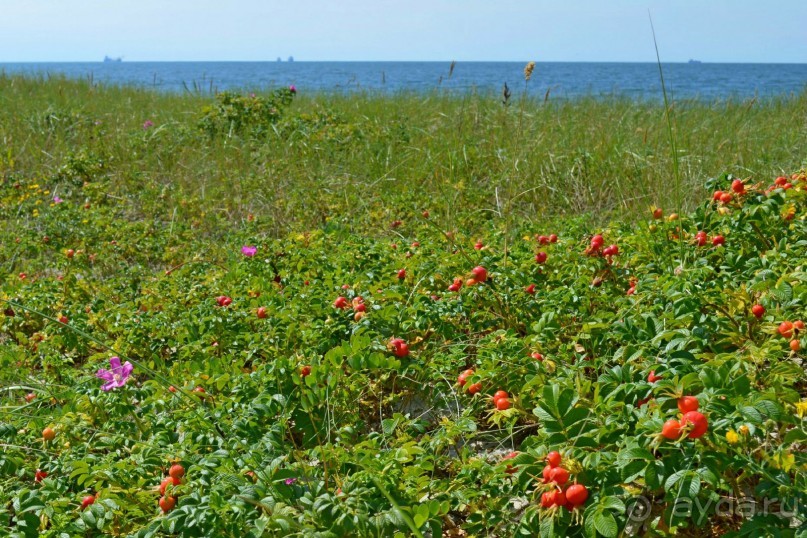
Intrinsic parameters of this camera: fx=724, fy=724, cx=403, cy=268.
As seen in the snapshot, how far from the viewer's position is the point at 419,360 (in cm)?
271

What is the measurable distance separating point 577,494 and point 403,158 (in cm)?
502

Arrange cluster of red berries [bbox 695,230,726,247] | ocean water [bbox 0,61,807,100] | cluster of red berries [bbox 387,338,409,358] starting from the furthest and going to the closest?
1. ocean water [bbox 0,61,807,100]
2. cluster of red berries [bbox 695,230,726,247]
3. cluster of red berries [bbox 387,338,409,358]

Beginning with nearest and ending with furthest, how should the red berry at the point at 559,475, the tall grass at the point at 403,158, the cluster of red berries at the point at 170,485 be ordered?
the red berry at the point at 559,475 → the cluster of red berries at the point at 170,485 → the tall grass at the point at 403,158

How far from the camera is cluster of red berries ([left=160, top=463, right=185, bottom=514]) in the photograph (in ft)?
6.45

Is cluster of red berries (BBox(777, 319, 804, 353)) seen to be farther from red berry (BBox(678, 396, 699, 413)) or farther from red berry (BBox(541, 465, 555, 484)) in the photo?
red berry (BBox(541, 465, 555, 484))

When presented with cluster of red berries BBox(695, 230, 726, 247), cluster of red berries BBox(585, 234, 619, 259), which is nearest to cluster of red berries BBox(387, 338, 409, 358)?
cluster of red berries BBox(585, 234, 619, 259)

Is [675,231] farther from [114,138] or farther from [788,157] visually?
[114,138]

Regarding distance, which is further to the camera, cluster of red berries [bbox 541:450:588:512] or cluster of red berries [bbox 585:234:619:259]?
cluster of red berries [bbox 585:234:619:259]

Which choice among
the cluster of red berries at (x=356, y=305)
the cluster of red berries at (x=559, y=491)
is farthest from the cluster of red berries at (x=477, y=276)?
the cluster of red berries at (x=559, y=491)

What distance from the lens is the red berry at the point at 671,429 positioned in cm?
154

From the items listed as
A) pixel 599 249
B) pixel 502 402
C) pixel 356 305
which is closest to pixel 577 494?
pixel 502 402

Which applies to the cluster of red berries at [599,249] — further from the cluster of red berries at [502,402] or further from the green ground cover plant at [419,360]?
the cluster of red berries at [502,402]

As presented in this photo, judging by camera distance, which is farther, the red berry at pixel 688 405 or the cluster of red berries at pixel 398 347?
the cluster of red berries at pixel 398 347

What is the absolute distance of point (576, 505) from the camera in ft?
5.28
